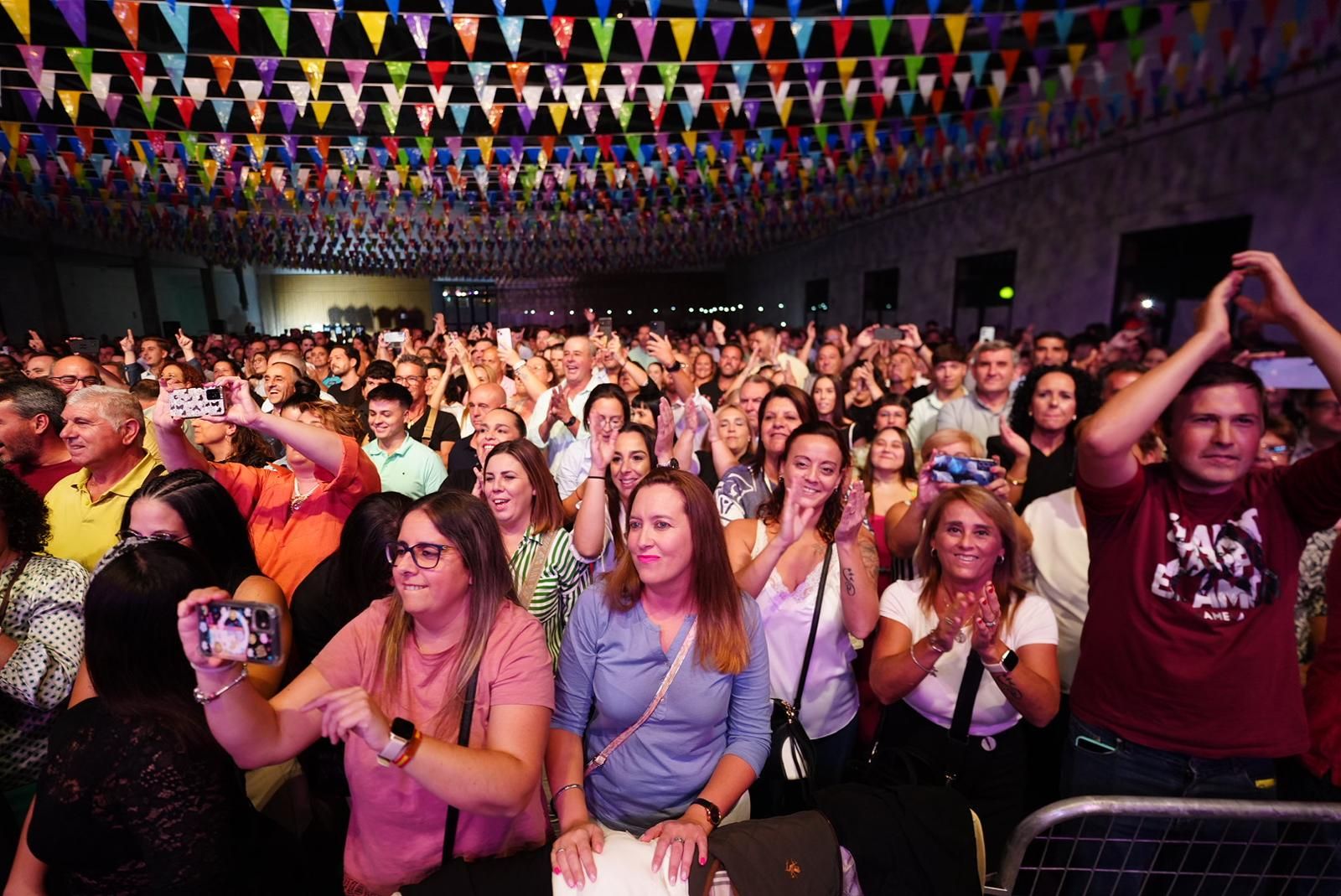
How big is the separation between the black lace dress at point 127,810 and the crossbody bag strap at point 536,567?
1.04m

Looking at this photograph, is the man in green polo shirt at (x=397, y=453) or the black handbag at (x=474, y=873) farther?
the man in green polo shirt at (x=397, y=453)

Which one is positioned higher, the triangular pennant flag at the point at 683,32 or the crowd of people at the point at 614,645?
the triangular pennant flag at the point at 683,32

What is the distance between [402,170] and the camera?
444 inches

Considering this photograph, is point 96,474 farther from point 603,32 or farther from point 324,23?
point 603,32

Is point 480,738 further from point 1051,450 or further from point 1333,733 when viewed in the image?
point 1051,450

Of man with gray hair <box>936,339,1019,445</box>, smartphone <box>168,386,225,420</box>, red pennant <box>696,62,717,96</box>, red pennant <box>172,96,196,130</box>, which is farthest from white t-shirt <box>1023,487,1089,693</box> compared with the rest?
red pennant <box>172,96,196,130</box>

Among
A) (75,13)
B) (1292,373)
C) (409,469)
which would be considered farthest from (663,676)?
(75,13)

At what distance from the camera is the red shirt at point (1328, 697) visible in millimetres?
1851

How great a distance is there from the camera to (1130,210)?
30.1 ft

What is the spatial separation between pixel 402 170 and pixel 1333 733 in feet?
41.9

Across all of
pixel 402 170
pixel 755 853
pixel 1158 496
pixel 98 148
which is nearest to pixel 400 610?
pixel 755 853

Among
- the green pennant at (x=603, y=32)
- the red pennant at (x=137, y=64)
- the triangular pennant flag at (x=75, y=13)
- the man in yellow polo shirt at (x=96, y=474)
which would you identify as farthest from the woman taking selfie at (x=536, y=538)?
the red pennant at (x=137, y=64)

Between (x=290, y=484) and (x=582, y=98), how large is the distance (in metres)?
7.03

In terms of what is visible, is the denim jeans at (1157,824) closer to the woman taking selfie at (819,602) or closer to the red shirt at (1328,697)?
the red shirt at (1328,697)
